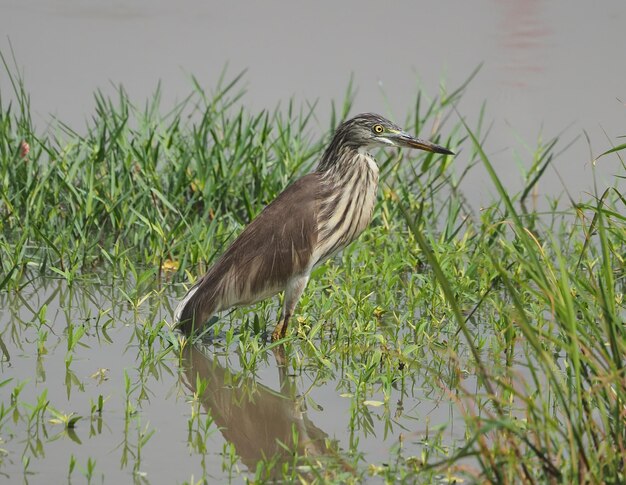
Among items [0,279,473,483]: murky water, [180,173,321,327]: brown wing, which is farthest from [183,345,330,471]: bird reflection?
[180,173,321,327]: brown wing

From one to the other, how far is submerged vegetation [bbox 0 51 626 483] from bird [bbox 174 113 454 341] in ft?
0.57

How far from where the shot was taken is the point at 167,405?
536 cm

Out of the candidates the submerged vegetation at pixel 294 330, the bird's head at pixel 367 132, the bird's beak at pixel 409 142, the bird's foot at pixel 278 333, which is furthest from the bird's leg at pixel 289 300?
the bird's beak at pixel 409 142

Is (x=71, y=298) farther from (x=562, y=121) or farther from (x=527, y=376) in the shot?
(x=562, y=121)

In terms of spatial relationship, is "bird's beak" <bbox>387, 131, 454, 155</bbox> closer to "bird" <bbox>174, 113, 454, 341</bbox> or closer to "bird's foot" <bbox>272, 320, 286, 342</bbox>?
"bird" <bbox>174, 113, 454, 341</bbox>

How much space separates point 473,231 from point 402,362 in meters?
2.51

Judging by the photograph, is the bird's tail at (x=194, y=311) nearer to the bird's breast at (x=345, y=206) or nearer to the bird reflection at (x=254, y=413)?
the bird reflection at (x=254, y=413)

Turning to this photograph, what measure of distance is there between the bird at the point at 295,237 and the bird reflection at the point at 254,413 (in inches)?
14.7

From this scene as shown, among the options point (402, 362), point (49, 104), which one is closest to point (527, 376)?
point (402, 362)

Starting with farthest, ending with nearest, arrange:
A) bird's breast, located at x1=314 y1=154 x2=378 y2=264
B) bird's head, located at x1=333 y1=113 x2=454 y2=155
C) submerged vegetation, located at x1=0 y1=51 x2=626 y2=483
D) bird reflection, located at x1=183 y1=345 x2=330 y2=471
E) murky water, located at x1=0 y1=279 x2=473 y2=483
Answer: bird's head, located at x1=333 y1=113 x2=454 y2=155, bird's breast, located at x1=314 y1=154 x2=378 y2=264, bird reflection, located at x1=183 y1=345 x2=330 y2=471, murky water, located at x1=0 y1=279 x2=473 y2=483, submerged vegetation, located at x1=0 y1=51 x2=626 y2=483

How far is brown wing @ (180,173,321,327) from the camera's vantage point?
20.7 ft

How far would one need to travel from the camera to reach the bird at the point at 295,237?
6.34m

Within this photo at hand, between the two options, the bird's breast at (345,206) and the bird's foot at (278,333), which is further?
the bird's breast at (345,206)

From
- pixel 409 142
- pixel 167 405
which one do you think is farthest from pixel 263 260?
pixel 167 405
